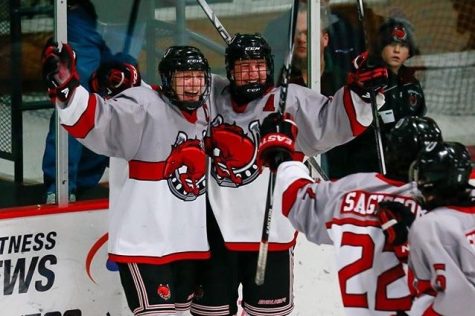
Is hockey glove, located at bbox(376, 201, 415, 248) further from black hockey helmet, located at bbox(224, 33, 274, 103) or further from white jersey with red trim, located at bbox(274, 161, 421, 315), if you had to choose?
black hockey helmet, located at bbox(224, 33, 274, 103)

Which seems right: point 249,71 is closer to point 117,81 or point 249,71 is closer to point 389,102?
point 117,81

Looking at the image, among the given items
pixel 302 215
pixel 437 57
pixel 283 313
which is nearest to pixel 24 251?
pixel 283 313

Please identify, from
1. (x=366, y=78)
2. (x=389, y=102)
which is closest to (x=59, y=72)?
(x=366, y=78)

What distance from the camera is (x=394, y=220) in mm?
3051

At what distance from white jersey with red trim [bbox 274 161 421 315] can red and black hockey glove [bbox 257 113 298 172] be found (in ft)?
0.64

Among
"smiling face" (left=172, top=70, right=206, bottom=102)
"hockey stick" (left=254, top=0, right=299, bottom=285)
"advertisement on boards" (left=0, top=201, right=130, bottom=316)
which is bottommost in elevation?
"advertisement on boards" (left=0, top=201, right=130, bottom=316)

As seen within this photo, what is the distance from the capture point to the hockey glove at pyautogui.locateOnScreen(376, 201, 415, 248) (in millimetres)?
3041

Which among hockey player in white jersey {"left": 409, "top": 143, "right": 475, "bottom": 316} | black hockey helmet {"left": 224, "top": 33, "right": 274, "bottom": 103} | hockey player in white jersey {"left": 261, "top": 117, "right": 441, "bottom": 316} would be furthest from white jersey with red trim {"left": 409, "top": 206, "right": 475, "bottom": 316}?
black hockey helmet {"left": 224, "top": 33, "right": 274, "bottom": 103}

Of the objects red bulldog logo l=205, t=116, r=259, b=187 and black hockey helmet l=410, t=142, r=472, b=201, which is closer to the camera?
black hockey helmet l=410, t=142, r=472, b=201

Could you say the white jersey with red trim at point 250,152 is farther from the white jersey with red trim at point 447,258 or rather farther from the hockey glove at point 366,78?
the white jersey with red trim at point 447,258

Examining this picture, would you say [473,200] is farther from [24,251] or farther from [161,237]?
[24,251]

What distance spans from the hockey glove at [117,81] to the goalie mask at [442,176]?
4.06 feet

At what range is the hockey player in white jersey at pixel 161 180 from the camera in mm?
3818

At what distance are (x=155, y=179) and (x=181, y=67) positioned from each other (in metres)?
0.35
